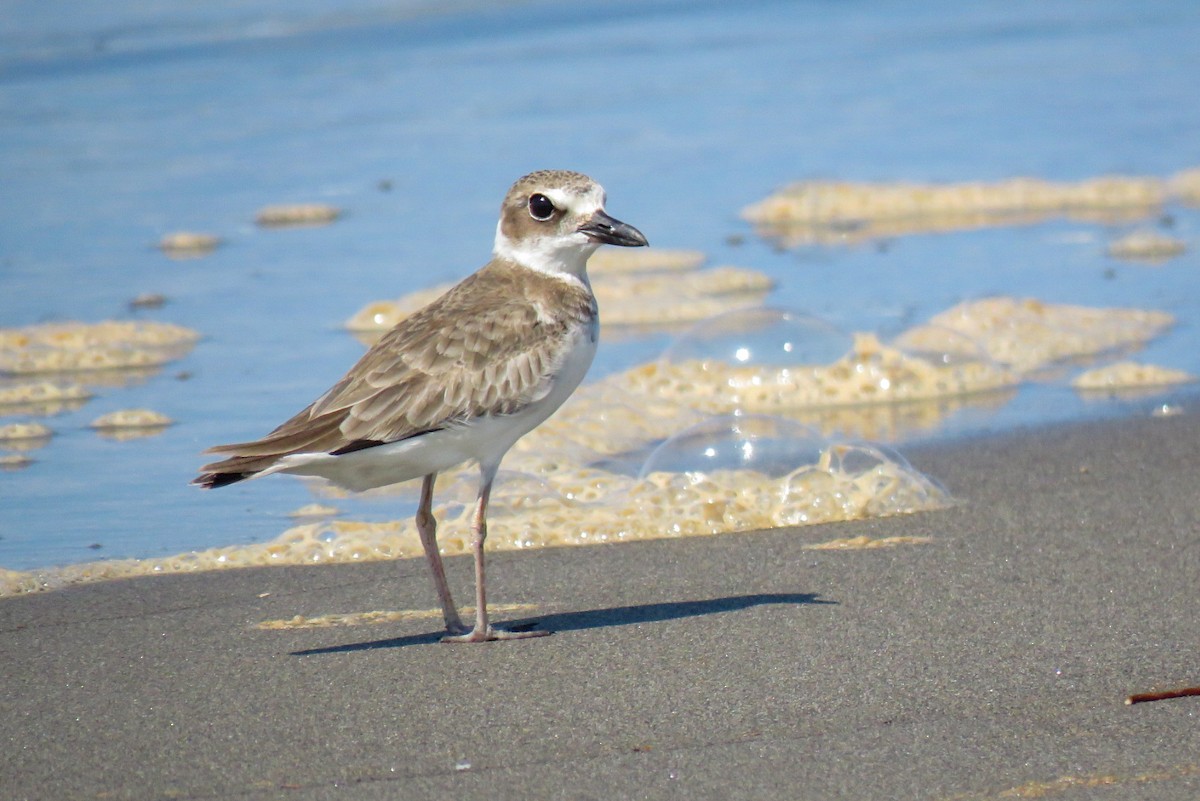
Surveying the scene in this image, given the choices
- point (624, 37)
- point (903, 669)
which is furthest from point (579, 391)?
point (624, 37)

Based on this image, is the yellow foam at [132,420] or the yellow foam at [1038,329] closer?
the yellow foam at [132,420]

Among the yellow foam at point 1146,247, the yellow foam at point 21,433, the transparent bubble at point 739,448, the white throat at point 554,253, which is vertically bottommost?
the transparent bubble at point 739,448

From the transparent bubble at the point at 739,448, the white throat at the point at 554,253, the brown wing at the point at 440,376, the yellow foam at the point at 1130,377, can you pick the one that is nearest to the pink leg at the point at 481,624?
the brown wing at the point at 440,376

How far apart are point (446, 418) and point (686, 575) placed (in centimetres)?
114

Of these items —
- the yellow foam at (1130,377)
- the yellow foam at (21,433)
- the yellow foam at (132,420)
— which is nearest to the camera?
the yellow foam at (21,433)

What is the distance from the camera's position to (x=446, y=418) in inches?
199

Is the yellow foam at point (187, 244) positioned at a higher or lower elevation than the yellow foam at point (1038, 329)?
higher

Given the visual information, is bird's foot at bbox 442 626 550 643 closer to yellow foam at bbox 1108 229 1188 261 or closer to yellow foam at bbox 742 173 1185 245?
yellow foam at bbox 1108 229 1188 261

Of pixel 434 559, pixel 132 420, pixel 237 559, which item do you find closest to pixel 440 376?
pixel 434 559

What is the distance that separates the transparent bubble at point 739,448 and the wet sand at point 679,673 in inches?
18.1

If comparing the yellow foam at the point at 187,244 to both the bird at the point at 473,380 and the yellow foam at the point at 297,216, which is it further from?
the bird at the point at 473,380

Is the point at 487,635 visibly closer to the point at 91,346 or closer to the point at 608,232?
the point at 608,232

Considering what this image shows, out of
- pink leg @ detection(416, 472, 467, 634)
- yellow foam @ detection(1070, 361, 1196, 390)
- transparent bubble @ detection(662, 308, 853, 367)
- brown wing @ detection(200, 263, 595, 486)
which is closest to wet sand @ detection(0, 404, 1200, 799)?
pink leg @ detection(416, 472, 467, 634)

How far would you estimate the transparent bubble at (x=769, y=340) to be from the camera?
8422mm
